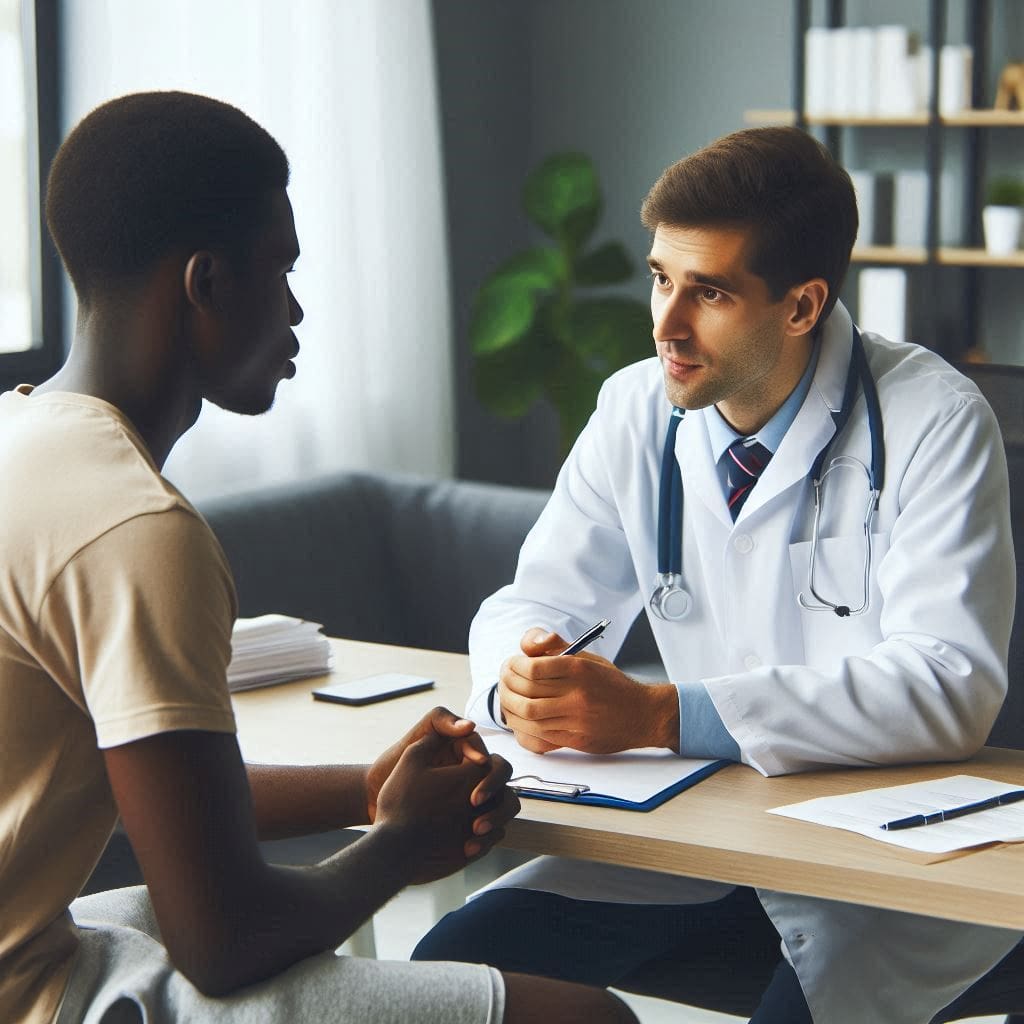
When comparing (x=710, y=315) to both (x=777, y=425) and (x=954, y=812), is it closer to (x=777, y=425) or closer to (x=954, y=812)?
(x=777, y=425)

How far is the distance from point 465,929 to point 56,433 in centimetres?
83

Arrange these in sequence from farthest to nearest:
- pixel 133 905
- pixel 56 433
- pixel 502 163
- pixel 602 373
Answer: pixel 502 163
pixel 602 373
pixel 133 905
pixel 56 433

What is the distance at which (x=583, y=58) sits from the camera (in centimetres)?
521

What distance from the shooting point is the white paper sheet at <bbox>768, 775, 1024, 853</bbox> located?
4.25ft

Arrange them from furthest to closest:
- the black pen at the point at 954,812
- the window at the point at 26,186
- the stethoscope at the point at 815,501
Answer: the window at the point at 26,186 → the stethoscope at the point at 815,501 → the black pen at the point at 954,812

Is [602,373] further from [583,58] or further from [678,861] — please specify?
[678,861]

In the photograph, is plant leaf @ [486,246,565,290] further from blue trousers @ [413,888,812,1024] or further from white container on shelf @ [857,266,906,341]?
blue trousers @ [413,888,812,1024]

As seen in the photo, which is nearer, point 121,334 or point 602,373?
point 121,334

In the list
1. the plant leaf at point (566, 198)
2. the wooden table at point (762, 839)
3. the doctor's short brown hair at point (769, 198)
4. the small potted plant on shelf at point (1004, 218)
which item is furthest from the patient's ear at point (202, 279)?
the small potted plant on shelf at point (1004, 218)

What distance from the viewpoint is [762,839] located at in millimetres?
1303

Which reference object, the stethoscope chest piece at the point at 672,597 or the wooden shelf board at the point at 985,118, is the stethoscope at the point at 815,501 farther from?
the wooden shelf board at the point at 985,118

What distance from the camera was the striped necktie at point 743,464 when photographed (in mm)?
1835

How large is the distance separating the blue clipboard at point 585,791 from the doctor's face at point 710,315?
508 mm

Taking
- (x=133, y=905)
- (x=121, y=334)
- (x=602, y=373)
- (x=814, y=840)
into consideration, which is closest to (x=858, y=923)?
(x=814, y=840)
